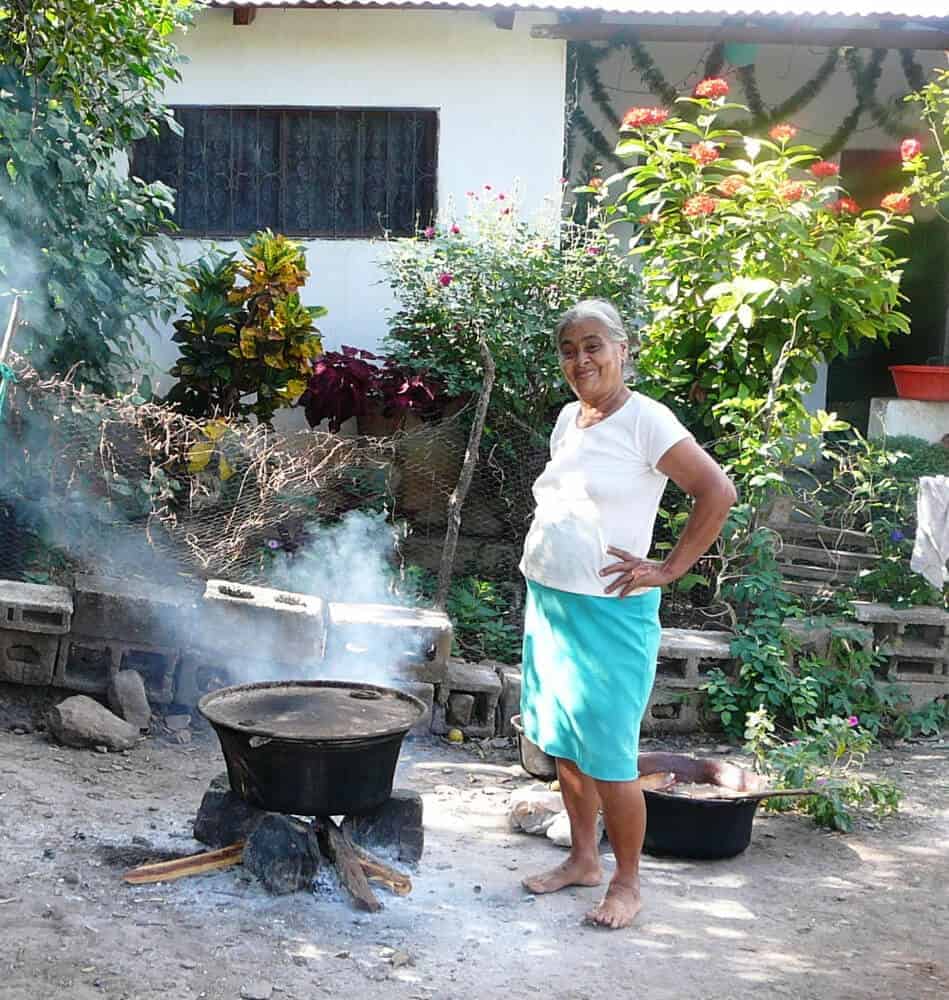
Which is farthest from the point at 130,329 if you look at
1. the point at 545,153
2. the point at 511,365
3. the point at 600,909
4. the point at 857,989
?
the point at 857,989

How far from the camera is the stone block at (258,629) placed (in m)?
5.74

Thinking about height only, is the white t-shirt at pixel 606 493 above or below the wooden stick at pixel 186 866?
above

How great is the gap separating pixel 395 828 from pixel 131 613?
80.1 inches

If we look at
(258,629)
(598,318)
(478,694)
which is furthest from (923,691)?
(598,318)

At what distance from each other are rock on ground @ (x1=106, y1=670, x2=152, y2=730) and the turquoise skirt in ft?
8.49

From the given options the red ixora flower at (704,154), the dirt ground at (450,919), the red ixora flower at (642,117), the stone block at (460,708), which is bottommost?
the dirt ground at (450,919)

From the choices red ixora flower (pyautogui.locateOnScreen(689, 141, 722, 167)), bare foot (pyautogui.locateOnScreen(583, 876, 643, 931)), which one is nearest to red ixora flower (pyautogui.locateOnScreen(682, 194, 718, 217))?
red ixora flower (pyautogui.locateOnScreen(689, 141, 722, 167))

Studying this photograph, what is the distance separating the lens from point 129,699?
568 centimetres

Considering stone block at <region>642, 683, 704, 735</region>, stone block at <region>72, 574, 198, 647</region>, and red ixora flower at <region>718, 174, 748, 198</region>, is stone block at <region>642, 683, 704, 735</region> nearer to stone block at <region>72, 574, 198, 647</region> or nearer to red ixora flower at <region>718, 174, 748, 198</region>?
stone block at <region>72, 574, 198, 647</region>

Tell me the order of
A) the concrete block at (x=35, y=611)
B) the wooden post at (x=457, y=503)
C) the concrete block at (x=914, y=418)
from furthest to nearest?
the concrete block at (x=914, y=418)
the wooden post at (x=457, y=503)
the concrete block at (x=35, y=611)

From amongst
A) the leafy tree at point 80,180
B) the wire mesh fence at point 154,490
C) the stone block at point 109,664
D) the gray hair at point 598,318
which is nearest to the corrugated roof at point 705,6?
the leafy tree at point 80,180

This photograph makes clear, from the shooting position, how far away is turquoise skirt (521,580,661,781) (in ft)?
12.4

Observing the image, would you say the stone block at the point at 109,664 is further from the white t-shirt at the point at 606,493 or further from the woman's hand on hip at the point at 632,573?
the woman's hand on hip at the point at 632,573

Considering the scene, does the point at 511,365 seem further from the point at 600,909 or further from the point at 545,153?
the point at 600,909
